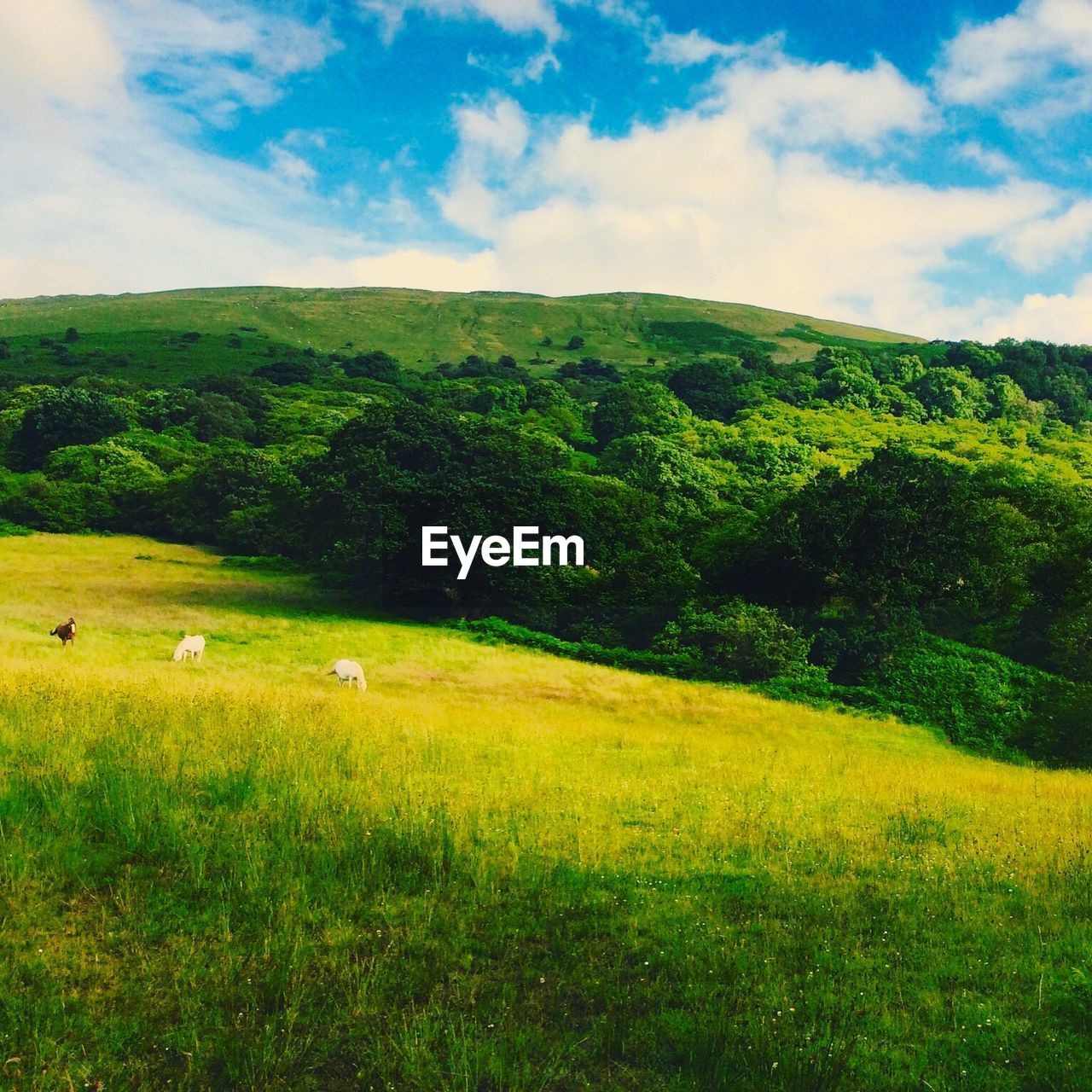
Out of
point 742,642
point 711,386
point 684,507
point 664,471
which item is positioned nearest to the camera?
point 742,642

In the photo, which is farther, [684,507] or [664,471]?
[664,471]

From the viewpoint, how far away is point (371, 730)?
1569 cm

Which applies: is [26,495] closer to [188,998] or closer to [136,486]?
[136,486]

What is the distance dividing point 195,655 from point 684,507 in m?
57.1

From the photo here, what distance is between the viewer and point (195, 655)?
1178 inches

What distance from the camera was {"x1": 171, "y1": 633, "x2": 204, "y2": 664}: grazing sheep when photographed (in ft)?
94.9

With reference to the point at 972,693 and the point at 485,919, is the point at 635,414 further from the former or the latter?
the point at 485,919

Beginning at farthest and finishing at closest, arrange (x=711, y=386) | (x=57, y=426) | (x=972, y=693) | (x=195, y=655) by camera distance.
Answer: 1. (x=711, y=386)
2. (x=57, y=426)
3. (x=972, y=693)
4. (x=195, y=655)

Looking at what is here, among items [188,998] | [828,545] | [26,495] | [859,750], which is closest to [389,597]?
[828,545]

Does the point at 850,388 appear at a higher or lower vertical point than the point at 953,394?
higher

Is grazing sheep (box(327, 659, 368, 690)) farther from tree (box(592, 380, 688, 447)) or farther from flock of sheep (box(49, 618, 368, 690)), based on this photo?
tree (box(592, 380, 688, 447))

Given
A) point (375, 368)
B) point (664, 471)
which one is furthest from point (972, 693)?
point (375, 368)

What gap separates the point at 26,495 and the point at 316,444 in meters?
29.8

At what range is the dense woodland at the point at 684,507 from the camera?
4453cm
